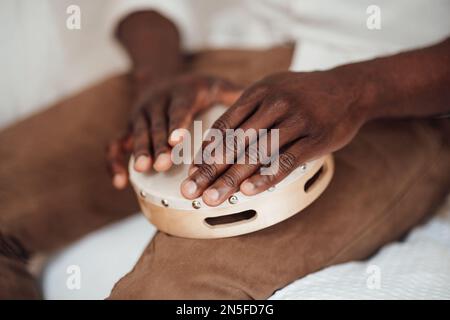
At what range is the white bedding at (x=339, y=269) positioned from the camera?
82 cm

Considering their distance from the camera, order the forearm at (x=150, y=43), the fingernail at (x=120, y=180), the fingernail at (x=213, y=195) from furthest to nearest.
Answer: the forearm at (x=150, y=43) < the fingernail at (x=120, y=180) < the fingernail at (x=213, y=195)

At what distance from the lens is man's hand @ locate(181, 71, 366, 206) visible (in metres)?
0.73

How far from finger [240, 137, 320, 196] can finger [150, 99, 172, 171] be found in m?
0.15

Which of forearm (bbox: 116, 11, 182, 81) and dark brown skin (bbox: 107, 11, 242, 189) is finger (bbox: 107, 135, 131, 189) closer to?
dark brown skin (bbox: 107, 11, 242, 189)

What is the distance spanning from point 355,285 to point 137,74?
740 mm

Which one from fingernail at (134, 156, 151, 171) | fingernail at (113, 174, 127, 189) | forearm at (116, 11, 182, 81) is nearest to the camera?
fingernail at (134, 156, 151, 171)

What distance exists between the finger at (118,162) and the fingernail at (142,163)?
12 cm

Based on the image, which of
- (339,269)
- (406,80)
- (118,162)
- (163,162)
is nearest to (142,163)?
(163,162)

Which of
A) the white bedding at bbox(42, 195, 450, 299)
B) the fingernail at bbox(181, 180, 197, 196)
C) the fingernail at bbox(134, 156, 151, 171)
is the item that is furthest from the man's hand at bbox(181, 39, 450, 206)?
the white bedding at bbox(42, 195, 450, 299)

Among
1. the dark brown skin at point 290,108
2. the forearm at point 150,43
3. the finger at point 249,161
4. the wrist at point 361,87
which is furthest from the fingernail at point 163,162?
the forearm at point 150,43

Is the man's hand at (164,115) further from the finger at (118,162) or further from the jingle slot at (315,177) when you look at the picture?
the jingle slot at (315,177)

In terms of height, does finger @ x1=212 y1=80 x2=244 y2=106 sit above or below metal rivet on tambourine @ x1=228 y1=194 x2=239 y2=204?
above

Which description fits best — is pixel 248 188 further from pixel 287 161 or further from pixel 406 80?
pixel 406 80
